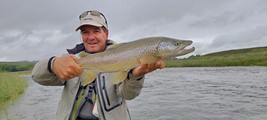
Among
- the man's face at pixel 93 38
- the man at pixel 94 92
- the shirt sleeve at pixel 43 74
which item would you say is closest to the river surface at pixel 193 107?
the man at pixel 94 92

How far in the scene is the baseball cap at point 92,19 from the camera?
4094 mm

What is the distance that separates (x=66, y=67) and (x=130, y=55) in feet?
2.30

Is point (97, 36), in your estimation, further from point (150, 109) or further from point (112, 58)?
point (150, 109)

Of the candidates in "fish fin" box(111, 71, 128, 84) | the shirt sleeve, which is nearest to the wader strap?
the shirt sleeve

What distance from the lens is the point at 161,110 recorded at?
1478cm

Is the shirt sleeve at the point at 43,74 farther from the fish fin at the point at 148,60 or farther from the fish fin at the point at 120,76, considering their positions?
the fish fin at the point at 148,60

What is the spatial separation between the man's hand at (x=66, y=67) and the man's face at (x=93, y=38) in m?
0.90

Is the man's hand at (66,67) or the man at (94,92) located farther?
the man at (94,92)

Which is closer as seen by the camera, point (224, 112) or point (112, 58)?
point (112, 58)

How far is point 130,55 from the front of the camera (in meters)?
3.34

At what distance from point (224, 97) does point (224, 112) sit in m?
4.05

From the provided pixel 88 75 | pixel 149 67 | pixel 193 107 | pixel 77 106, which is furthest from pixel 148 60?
pixel 193 107

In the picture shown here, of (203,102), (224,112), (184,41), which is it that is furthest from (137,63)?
(203,102)

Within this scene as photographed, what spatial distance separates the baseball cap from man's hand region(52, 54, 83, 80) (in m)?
0.94
